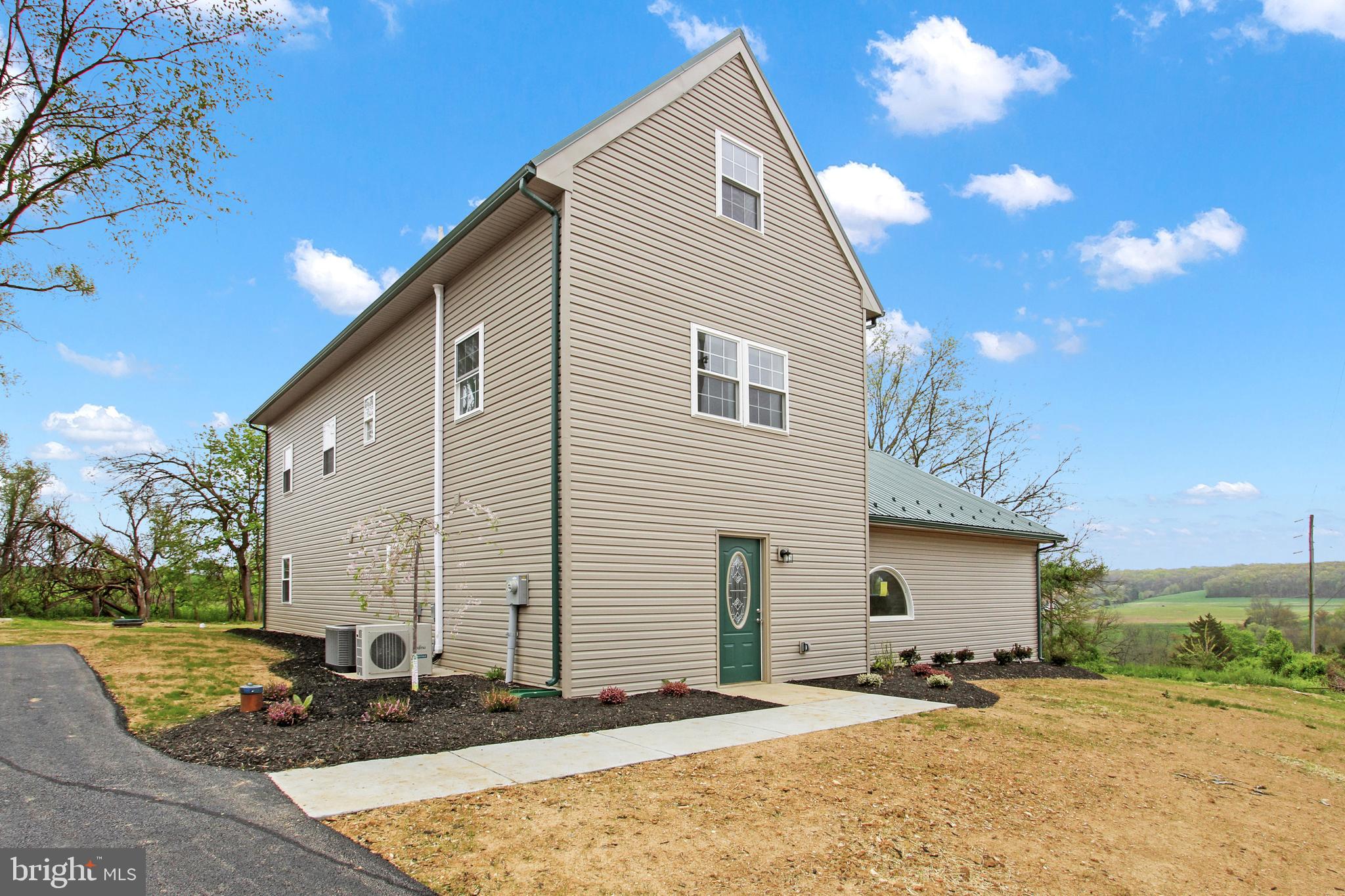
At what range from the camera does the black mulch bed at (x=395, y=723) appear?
18.7 ft

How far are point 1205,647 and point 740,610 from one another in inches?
811

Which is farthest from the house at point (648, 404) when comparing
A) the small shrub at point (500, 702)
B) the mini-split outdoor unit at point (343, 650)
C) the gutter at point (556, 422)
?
the mini-split outdoor unit at point (343, 650)

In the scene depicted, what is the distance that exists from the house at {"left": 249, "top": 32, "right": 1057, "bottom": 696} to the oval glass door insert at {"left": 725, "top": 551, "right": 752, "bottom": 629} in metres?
0.04

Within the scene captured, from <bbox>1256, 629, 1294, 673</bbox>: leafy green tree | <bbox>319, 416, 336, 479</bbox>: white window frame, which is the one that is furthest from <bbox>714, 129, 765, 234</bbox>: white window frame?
<bbox>1256, 629, 1294, 673</bbox>: leafy green tree

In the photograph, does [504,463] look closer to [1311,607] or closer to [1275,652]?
[1275,652]

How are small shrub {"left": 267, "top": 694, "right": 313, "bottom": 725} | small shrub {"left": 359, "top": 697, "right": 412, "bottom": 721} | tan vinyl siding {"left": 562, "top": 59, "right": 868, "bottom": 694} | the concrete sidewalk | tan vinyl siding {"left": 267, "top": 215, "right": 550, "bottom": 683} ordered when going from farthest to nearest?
tan vinyl siding {"left": 267, "top": 215, "right": 550, "bottom": 683}
tan vinyl siding {"left": 562, "top": 59, "right": 868, "bottom": 694}
small shrub {"left": 359, "top": 697, "right": 412, "bottom": 721}
small shrub {"left": 267, "top": 694, "right": 313, "bottom": 725}
the concrete sidewalk

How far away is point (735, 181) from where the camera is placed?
11.0 m

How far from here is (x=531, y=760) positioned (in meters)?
5.84

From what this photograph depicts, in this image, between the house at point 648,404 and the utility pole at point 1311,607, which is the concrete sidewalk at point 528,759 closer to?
the house at point 648,404

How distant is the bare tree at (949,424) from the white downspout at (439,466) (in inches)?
864

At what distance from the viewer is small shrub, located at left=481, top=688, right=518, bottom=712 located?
7402 mm

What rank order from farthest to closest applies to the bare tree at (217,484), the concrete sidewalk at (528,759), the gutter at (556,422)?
the bare tree at (217,484) < the gutter at (556,422) < the concrete sidewalk at (528,759)

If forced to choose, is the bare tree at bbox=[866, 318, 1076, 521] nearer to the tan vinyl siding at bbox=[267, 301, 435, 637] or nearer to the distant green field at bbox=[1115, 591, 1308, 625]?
the distant green field at bbox=[1115, 591, 1308, 625]

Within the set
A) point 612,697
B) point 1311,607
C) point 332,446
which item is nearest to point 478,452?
point 612,697
